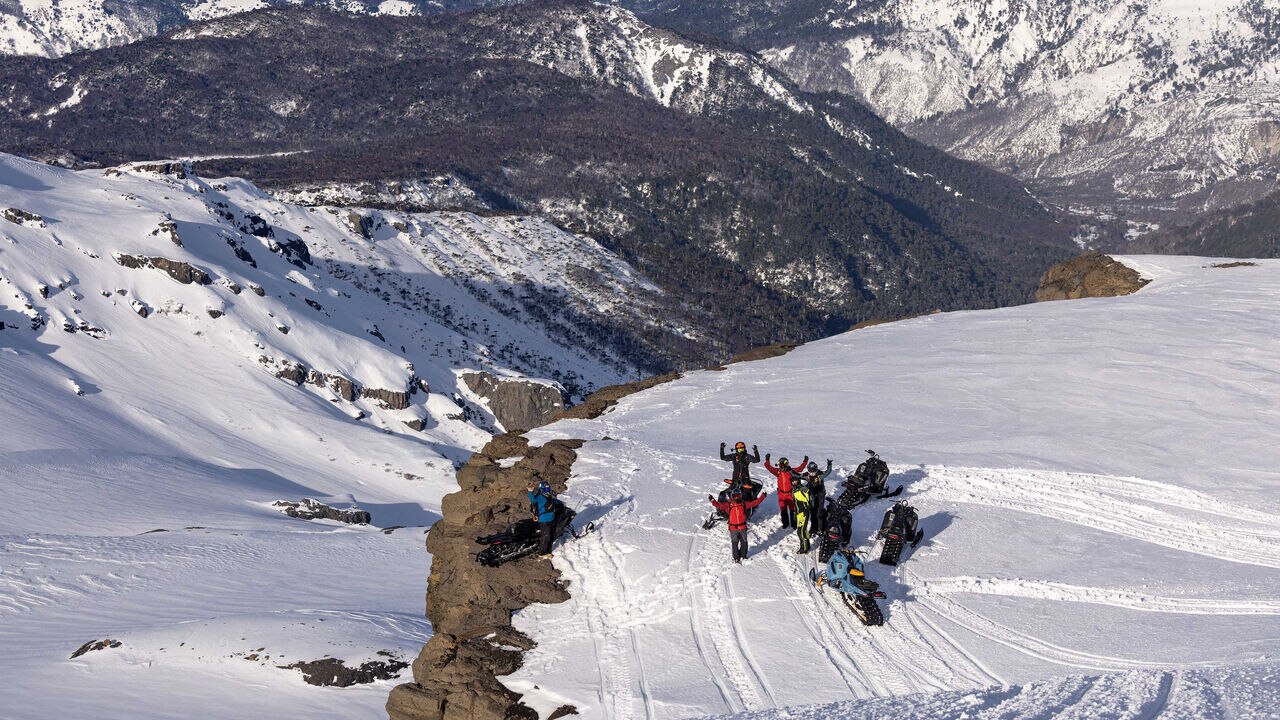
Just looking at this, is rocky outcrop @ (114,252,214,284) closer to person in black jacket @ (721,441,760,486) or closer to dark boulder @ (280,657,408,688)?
dark boulder @ (280,657,408,688)

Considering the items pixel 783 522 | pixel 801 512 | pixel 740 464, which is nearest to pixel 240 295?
pixel 740 464

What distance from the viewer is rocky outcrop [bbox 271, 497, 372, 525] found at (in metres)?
67.5

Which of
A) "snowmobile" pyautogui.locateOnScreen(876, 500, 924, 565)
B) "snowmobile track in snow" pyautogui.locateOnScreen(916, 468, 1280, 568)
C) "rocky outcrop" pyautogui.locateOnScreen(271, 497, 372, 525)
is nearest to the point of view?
"snowmobile" pyautogui.locateOnScreen(876, 500, 924, 565)

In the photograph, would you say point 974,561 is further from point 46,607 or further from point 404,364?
point 404,364

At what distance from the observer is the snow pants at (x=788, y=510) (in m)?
24.0

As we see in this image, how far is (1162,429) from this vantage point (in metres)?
33.5

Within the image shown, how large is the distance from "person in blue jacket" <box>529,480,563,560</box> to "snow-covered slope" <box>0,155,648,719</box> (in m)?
9.13

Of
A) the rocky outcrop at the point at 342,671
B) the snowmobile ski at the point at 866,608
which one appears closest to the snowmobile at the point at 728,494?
the snowmobile ski at the point at 866,608

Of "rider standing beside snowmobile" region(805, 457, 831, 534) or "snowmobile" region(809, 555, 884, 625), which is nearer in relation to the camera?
"snowmobile" region(809, 555, 884, 625)

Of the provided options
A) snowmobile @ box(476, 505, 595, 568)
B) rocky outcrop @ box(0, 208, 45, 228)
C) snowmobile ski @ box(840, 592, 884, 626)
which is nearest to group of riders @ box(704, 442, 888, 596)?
snowmobile ski @ box(840, 592, 884, 626)

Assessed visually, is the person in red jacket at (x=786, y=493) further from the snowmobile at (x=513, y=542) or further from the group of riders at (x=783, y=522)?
the snowmobile at (x=513, y=542)

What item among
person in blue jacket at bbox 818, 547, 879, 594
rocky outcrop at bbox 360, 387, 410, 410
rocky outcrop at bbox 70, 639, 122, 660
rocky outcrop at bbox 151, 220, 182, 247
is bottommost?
rocky outcrop at bbox 70, 639, 122, 660

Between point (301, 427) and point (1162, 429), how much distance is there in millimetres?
79192

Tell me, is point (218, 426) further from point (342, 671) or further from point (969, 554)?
point (969, 554)
